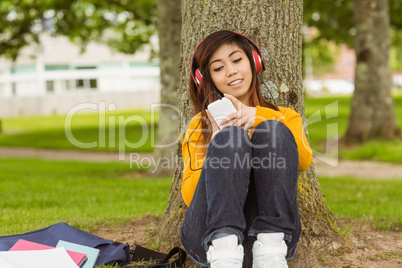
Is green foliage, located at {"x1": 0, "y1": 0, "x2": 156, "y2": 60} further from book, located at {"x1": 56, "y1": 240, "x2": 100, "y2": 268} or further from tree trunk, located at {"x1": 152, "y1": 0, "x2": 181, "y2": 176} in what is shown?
book, located at {"x1": 56, "y1": 240, "x2": 100, "y2": 268}

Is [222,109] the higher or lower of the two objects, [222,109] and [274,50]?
the lower

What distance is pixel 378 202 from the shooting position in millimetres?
5402

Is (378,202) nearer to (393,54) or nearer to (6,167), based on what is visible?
(6,167)

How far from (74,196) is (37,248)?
2.91 meters

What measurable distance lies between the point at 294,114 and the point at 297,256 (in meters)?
0.90

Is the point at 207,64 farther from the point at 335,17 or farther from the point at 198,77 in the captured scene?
the point at 335,17

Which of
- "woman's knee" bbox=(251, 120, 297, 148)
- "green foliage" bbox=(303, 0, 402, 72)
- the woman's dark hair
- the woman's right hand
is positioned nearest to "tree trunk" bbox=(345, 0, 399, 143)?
"green foliage" bbox=(303, 0, 402, 72)

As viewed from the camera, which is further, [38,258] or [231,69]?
[231,69]

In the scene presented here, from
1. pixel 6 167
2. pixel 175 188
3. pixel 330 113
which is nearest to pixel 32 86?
pixel 330 113

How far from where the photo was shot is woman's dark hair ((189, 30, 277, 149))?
9.43 ft

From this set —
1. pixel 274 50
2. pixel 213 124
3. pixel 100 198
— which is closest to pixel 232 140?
pixel 213 124

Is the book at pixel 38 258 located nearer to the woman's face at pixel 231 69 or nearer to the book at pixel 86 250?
the book at pixel 86 250

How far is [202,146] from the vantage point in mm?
2779

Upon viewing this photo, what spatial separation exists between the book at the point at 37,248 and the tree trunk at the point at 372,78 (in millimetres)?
9270
